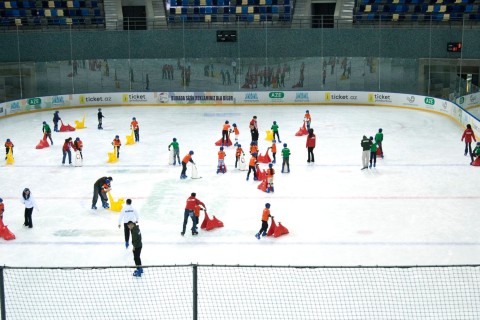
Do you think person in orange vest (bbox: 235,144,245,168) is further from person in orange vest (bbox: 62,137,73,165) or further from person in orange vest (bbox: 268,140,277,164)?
person in orange vest (bbox: 62,137,73,165)

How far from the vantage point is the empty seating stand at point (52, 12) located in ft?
Result: 147

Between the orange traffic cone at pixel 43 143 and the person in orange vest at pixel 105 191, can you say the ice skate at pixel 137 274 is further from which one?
the orange traffic cone at pixel 43 143

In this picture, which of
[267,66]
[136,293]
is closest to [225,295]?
[136,293]

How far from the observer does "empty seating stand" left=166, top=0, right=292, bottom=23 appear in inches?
1773

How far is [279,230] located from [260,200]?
3.32 metres

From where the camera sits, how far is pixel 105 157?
2661 cm

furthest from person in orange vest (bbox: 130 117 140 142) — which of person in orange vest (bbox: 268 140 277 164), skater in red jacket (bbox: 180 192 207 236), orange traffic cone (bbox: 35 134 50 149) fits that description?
skater in red jacket (bbox: 180 192 207 236)

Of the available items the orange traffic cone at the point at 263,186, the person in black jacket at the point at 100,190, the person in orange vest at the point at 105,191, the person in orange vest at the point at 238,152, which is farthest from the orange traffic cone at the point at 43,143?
the orange traffic cone at the point at 263,186

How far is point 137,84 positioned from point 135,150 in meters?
14.7

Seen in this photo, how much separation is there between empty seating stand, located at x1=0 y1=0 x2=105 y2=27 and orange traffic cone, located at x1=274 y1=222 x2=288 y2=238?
3113 centimetres

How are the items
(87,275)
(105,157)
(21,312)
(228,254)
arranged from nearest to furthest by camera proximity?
(21,312) → (87,275) → (228,254) → (105,157)

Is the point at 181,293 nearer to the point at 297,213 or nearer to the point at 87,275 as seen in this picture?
the point at 87,275

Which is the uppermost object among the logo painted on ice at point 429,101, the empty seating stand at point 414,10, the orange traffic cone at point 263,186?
the empty seating stand at point 414,10

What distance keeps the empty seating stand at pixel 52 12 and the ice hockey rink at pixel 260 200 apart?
45.6 feet
